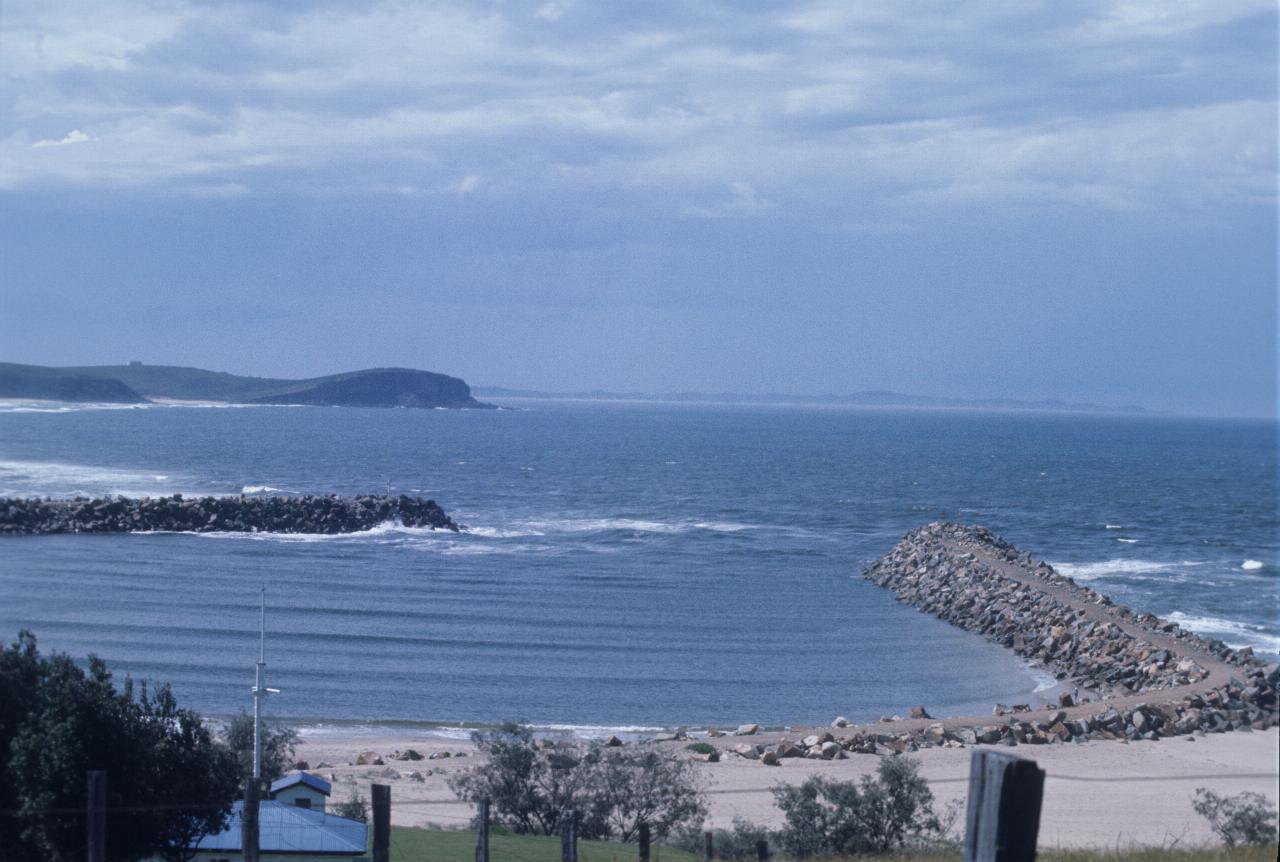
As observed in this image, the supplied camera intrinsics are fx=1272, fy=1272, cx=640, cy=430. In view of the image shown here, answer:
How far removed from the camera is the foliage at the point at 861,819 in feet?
49.2

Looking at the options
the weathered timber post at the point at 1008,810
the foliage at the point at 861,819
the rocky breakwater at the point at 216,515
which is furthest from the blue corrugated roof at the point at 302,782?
the rocky breakwater at the point at 216,515

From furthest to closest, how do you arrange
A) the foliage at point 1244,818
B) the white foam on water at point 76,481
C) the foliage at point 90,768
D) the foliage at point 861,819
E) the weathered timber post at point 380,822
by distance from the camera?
1. the white foam on water at point 76,481
2. the foliage at point 861,819
3. the foliage at point 90,768
4. the foliage at point 1244,818
5. the weathered timber post at point 380,822

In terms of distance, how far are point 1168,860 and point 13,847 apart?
993cm

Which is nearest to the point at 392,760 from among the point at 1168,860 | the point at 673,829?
the point at 673,829

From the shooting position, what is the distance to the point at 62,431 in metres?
159

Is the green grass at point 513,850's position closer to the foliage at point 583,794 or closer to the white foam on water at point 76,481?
the foliage at point 583,794

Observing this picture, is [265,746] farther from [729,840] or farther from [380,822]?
[380,822]

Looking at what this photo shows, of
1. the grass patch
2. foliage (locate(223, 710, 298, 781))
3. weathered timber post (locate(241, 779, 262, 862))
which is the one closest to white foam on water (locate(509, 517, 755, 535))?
foliage (locate(223, 710, 298, 781))

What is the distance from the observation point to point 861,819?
15531 millimetres

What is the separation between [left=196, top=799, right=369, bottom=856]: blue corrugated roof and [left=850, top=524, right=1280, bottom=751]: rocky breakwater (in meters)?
8.96

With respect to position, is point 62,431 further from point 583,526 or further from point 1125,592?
point 1125,592

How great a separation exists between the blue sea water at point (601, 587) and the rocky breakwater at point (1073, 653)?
1613 mm

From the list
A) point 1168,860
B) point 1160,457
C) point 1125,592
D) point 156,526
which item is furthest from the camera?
point 1160,457

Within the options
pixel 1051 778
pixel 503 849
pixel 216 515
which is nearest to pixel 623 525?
pixel 216 515
